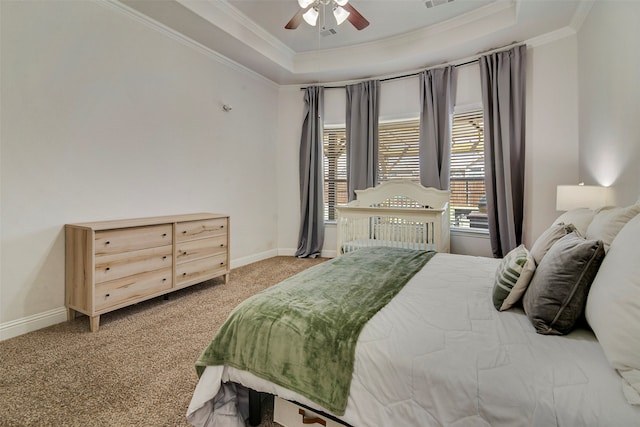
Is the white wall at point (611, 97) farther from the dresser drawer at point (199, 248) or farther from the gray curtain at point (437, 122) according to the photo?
the dresser drawer at point (199, 248)

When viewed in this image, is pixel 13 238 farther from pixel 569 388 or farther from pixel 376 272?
pixel 569 388

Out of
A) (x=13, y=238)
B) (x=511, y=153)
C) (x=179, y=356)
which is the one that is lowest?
(x=179, y=356)

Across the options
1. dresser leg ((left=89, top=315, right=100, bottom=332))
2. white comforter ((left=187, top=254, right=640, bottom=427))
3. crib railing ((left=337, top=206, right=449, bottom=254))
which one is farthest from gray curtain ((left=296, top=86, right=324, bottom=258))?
white comforter ((left=187, top=254, right=640, bottom=427))

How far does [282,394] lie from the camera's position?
1063 millimetres

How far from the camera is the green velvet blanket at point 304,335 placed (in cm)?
98

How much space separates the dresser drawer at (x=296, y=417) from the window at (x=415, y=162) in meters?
3.33

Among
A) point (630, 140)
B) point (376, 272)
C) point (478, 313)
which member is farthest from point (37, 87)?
point (630, 140)

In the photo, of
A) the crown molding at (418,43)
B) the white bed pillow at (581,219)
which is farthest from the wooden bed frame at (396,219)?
the crown molding at (418,43)

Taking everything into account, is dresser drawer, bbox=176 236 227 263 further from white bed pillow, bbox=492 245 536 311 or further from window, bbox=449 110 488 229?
window, bbox=449 110 488 229

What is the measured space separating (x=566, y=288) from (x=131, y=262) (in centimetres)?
267

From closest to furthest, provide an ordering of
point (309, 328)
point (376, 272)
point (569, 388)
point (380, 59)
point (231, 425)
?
point (569, 388), point (309, 328), point (231, 425), point (376, 272), point (380, 59)

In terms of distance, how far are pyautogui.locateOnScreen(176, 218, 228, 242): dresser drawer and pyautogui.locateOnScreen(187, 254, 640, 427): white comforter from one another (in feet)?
5.95

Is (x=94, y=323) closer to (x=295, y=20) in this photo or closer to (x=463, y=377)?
(x=463, y=377)

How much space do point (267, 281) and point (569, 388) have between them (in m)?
2.85
